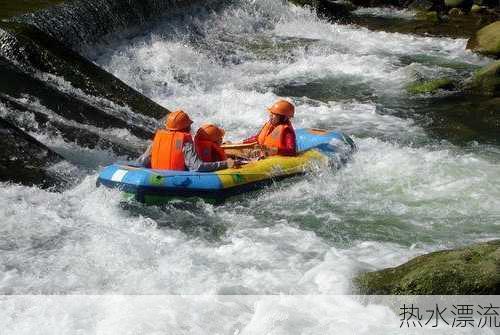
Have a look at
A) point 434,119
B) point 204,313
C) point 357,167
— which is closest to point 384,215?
point 357,167

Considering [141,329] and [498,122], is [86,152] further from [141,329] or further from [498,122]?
[498,122]

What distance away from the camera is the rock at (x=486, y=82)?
1241cm

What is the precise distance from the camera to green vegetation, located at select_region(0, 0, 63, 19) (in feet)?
39.4

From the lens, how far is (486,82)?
12523mm

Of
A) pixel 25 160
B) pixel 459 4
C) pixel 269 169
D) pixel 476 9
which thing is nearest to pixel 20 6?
pixel 25 160

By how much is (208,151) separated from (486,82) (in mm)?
6717

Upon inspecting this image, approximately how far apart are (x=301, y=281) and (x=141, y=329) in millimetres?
1512

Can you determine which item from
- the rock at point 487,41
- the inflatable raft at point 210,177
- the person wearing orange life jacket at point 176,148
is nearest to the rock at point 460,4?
the rock at point 487,41

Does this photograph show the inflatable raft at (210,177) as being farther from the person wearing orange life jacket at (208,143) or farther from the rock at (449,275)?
the rock at (449,275)

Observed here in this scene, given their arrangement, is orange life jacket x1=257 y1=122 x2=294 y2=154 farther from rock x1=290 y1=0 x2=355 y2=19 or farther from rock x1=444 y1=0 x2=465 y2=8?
rock x1=444 y1=0 x2=465 y2=8

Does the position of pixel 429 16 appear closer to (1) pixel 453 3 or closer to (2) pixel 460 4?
(1) pixel 453 3

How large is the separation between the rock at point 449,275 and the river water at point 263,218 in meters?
0.29

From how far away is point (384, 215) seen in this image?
7.43 meters

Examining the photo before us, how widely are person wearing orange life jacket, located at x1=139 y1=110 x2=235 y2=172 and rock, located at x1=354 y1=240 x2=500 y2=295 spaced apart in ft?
9.51
